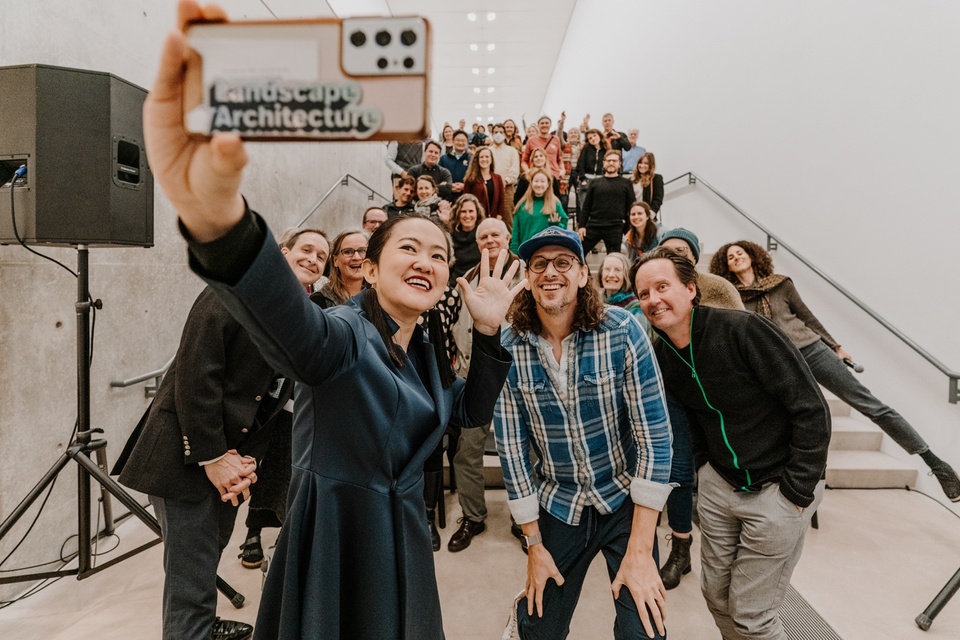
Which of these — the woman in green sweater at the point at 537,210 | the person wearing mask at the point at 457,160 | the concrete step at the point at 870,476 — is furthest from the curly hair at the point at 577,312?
the person wearing mask at the point at 457,160

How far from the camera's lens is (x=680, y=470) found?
6.30 feet

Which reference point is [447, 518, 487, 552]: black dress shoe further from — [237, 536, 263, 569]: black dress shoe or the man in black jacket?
the man in black jacket

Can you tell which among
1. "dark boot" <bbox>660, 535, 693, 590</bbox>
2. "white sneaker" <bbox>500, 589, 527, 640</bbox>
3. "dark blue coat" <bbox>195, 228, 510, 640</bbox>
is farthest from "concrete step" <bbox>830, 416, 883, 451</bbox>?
"dark blue coat" <bbox>195, 228, 510, 640</bbox>

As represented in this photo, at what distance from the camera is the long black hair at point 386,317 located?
914 mm

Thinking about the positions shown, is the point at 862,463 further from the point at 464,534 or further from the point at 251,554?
the point at 251,554

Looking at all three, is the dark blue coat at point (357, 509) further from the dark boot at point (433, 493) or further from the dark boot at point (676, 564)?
the dark boot at point (676, 564)

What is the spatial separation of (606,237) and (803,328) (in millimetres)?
2143

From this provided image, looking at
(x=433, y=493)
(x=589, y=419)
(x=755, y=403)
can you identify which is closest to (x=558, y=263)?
(x=589, y=419)

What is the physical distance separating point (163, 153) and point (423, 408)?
62cm

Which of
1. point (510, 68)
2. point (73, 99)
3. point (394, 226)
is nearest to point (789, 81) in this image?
Answer: point (394, 226)

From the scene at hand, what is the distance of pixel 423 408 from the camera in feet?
3.00

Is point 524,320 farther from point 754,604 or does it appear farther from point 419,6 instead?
point 419,6

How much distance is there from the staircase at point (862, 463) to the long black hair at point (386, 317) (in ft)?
10.7

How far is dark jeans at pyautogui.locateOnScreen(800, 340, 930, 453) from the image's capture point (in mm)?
2707
